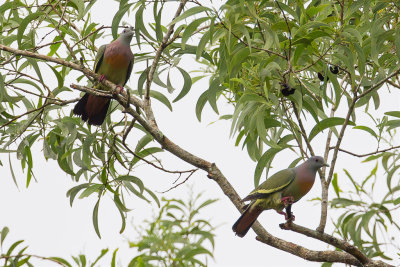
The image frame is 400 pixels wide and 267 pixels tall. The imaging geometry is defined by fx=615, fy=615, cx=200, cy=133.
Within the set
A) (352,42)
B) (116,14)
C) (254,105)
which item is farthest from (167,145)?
(352,42)

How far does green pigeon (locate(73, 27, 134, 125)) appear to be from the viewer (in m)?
4.19

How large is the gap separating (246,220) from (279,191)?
34cm

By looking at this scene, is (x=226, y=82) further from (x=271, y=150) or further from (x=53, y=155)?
(x=53, y=155)

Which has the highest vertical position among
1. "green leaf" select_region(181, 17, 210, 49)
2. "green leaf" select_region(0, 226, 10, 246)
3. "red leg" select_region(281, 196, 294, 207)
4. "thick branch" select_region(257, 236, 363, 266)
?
"green leaf" select_region(181, 17, 210, 49)

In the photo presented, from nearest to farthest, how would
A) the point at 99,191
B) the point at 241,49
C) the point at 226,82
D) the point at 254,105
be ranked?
the point at 241,49
the point at 254,105
the point at 226,82
the point at 99,191

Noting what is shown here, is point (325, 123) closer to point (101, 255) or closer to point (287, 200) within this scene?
point (287, 200)

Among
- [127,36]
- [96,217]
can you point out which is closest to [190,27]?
[96,217]

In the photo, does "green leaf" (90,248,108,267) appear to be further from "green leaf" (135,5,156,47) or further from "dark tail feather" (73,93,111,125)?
"green leaf" (135,5,156,47)

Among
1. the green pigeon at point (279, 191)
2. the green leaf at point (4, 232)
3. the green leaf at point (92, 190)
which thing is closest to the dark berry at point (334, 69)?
the green pigeon at point (279, 191)

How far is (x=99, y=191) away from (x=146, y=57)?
0.89 meters

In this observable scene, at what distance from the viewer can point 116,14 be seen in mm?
3375

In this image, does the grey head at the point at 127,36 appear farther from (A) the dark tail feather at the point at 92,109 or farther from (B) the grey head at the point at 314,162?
(B) the grey head at the point at 314,162

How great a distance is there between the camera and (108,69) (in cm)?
459

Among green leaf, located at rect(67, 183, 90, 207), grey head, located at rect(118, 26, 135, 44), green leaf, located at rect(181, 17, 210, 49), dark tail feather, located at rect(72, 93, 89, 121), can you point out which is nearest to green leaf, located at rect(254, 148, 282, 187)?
green leaf, located at rect(181, 17, 210, 49)
